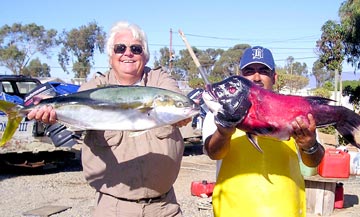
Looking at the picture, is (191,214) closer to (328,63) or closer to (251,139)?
(251,139)

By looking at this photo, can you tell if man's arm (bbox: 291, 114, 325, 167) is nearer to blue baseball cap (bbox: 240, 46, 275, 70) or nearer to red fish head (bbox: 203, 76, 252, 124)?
red fish head (bbox: 203, 76, 252, 124)

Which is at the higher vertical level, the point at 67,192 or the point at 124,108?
the point at 124,108

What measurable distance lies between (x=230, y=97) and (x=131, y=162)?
0.92m

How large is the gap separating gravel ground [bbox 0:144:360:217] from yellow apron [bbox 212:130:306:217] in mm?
4891

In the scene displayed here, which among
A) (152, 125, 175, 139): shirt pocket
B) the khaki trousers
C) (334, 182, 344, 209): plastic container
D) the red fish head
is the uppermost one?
the red fish head

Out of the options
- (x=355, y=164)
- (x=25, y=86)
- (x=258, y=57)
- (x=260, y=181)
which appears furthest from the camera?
(x=25, y=86)

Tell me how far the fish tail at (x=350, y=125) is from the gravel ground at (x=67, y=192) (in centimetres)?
525

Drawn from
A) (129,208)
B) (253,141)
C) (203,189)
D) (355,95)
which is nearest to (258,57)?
(253,141)

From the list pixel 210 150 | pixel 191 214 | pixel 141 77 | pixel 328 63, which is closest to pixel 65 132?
pixel 191 214

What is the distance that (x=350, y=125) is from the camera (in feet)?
8.62

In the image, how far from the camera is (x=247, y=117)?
2625mm

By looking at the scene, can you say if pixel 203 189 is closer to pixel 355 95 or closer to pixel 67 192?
pixel 67 192

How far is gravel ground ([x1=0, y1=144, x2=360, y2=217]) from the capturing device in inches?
315

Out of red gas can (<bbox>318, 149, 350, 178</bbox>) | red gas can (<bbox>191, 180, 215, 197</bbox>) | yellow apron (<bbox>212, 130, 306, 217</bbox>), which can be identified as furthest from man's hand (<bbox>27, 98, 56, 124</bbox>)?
red gas can (<bbox>318, 149, 350, 178</bbox>)
